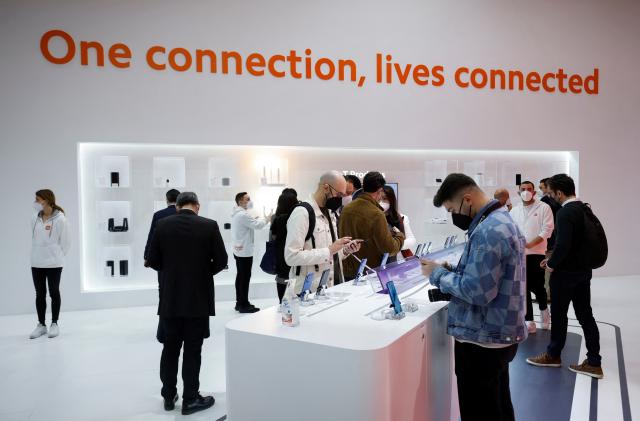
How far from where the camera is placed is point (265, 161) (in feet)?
24.5

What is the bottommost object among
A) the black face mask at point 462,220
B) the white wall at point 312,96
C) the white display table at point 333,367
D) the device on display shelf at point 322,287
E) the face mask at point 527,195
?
the white display table at point 333,367

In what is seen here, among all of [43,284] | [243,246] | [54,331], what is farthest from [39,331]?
[243,246]

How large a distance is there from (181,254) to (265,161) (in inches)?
171

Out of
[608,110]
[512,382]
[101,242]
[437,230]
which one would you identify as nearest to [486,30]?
[608,110]

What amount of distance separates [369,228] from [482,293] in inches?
57.2

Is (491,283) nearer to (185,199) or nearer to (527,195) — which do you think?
(185,199)

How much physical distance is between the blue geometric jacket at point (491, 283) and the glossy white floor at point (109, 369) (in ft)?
5.18

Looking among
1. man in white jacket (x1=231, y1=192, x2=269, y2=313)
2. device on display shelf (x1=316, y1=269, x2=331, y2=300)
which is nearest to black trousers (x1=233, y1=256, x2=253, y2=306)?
man in white jacket (x1=231, y1=192, x2=269, y2=313)

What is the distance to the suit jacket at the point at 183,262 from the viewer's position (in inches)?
127

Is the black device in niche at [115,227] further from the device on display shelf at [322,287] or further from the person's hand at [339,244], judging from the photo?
the device on display shelf at [322,287]

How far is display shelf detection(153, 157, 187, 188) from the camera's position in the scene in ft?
23.1

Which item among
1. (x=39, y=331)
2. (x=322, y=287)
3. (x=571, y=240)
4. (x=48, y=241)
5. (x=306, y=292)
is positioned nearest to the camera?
(x=306, y=292)

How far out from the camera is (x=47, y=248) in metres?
5.28

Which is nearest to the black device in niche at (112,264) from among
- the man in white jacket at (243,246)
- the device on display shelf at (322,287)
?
the man in white jacket at (243,246)
